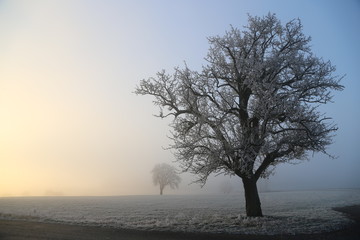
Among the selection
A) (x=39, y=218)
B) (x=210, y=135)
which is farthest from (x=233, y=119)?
(x=39, y=218)

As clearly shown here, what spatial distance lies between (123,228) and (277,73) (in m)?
15.7

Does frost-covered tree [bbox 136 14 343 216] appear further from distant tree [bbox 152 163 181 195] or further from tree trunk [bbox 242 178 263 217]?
distant tree [bbox 152 163 181 195]

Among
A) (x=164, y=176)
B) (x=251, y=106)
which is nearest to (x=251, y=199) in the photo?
(x=251, y=106)

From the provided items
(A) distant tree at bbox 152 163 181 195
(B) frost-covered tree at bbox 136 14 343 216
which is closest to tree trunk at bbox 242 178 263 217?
(B) frost-covered tree at bbox 136 14 343 216

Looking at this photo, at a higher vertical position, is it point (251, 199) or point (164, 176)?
point (164, 176)

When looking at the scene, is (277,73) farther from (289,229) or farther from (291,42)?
(289,229)

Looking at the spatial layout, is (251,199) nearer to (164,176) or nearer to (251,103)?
(251,103)

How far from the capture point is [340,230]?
52.7 ft

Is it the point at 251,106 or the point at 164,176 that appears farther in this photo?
the point at 164,176

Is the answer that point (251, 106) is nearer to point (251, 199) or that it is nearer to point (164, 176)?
point (251, 199)

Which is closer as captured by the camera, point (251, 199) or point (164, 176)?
point (251, 199)

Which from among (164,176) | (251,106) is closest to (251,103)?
(251,106)

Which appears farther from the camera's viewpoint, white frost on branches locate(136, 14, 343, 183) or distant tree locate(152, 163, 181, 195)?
distant tree locate(152, 163, 181, 195)

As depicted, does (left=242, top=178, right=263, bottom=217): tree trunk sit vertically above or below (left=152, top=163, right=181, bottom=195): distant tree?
below
